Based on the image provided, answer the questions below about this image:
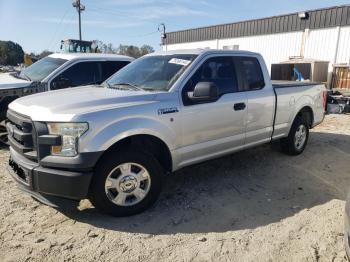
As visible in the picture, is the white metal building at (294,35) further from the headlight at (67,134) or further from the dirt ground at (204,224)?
the headlight at (67,134)

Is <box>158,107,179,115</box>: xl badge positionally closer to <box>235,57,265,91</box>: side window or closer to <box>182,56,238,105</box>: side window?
<box>182,56,238,105</box>: side window

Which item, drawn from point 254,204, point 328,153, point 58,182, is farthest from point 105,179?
point 328,153

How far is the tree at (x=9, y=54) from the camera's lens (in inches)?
2996

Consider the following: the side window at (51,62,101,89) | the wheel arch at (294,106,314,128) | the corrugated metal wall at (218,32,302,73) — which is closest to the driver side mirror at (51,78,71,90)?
the side window at (51,62,101,89)

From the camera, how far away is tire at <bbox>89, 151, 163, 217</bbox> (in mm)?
3510

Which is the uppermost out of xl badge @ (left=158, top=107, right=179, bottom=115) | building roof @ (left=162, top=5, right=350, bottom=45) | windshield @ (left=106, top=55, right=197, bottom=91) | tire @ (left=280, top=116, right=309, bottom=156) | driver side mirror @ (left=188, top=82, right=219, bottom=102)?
building roof @ (left=162, top=5, right=350, bottom=45)

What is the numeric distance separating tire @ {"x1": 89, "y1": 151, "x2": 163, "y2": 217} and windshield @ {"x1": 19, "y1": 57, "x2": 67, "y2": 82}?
13.3 ft

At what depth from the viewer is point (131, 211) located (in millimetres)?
3770

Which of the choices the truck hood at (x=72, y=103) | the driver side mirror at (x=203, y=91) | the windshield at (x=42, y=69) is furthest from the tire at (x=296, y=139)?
the windshield at (x=42, y=69)

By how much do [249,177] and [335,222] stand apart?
5.13 ft

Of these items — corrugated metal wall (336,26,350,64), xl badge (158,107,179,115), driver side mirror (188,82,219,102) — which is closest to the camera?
xl badge (158,107,179,115)

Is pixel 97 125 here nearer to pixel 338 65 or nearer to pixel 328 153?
pixel 328 153

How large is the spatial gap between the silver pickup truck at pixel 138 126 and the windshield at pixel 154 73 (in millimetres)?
16

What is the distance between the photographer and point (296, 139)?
620 centimetres
